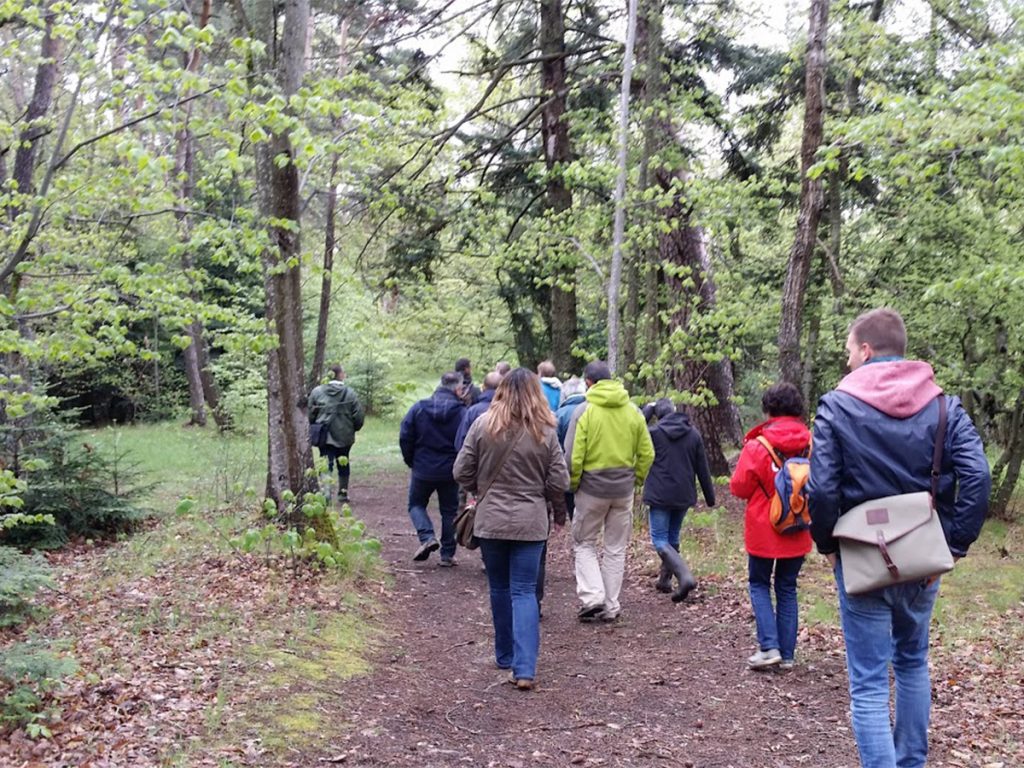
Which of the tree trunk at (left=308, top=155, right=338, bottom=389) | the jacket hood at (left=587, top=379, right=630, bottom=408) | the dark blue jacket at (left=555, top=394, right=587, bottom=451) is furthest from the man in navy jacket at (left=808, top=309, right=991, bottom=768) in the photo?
the tree trunk at (left=308, top=155, right=338, bottom=389)

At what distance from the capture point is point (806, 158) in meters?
10.5

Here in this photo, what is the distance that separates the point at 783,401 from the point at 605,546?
2.48m

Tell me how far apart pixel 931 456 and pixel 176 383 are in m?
28.2

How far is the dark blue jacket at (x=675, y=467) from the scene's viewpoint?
8641 mm

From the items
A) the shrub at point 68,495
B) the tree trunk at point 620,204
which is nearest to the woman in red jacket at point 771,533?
the tree trunk at point 620,204

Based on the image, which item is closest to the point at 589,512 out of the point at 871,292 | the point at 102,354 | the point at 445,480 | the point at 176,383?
the point at 445,480

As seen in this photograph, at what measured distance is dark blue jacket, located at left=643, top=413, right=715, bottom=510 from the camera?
864 centimetres

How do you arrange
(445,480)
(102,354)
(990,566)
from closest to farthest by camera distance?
1. (102,354)
2. (445,480)
3. (990,566)

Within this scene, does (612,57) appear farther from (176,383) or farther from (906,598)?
(176,383)

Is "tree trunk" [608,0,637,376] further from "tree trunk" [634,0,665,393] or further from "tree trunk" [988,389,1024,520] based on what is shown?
"tree trunk" [988,389,1024,520]

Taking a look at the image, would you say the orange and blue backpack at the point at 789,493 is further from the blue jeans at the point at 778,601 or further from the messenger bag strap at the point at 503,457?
the messenger bag strap at the point at 503,457

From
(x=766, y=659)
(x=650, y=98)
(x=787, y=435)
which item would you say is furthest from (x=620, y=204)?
(x=766, y=659)

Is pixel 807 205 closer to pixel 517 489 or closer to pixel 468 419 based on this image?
pixel 468 419

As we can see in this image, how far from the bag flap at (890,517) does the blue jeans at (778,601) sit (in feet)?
9.18
